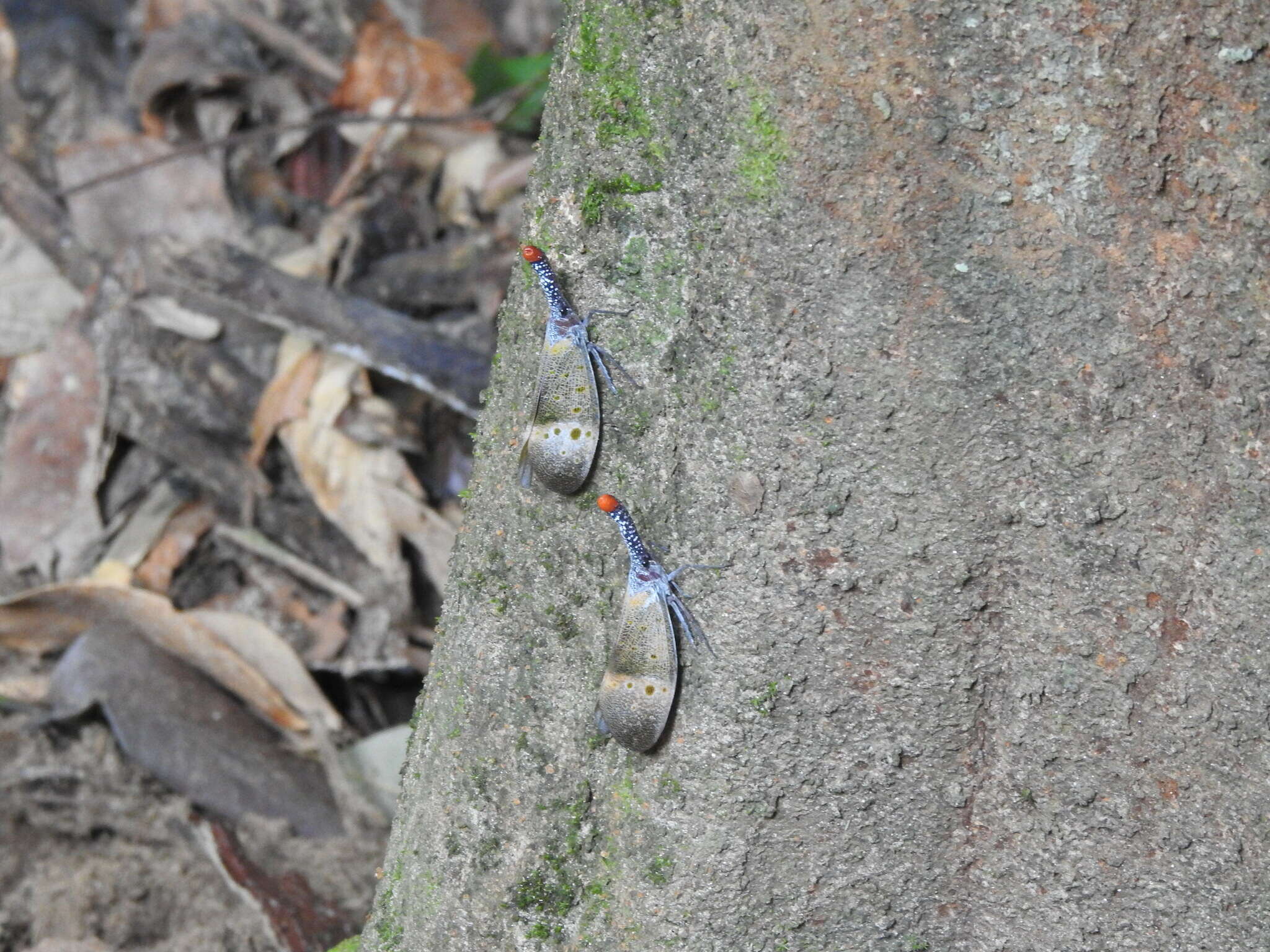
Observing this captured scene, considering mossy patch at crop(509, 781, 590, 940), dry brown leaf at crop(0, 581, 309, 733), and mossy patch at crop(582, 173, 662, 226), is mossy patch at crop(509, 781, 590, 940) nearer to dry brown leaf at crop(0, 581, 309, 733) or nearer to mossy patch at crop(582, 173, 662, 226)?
mossy patch at crop(582, 173, 662, 226)

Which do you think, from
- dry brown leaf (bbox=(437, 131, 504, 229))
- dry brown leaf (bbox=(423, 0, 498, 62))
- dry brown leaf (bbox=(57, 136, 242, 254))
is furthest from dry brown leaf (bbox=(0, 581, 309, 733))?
dry brown leaf (bbox=(423, 0, 498, 62))

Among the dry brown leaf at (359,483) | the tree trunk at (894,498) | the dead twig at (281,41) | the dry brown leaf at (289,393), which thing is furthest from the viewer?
the dead twig at (281,41)

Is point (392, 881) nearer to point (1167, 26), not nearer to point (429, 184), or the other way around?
point (1167, 26)

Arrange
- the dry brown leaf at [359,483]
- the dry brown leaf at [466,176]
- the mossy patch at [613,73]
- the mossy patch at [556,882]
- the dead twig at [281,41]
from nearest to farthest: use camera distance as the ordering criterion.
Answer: the mossy patch at [613,73]
the mossy patch at [556,882]
the dry brown leaf at [359,483]
the dry brown leaf at [466,176]
the dead twig at [281,41]

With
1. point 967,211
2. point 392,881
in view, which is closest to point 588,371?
point 967,211

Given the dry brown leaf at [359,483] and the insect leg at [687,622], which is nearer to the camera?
the insect leg at [687,622]

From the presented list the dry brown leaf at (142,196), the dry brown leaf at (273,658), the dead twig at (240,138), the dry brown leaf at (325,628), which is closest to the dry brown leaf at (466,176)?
the dead twig at (240,138)

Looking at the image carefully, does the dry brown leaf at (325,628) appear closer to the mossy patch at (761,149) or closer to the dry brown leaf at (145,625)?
the dry brown leaf at (145,625)
